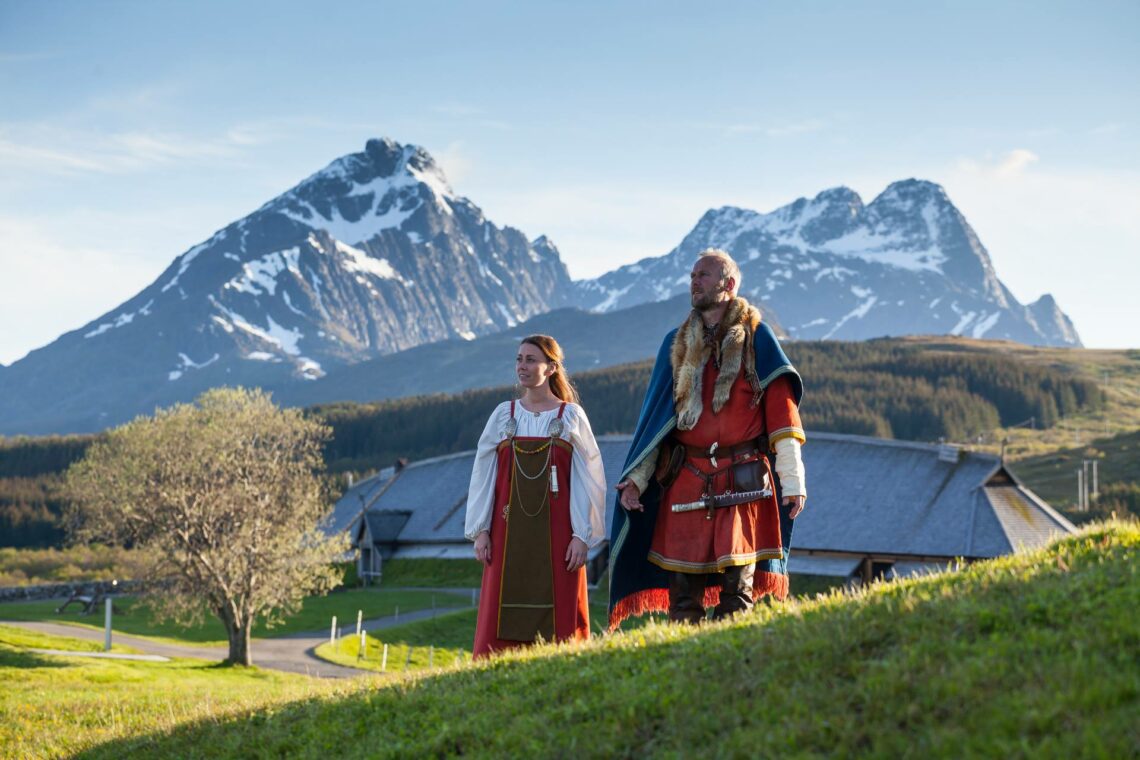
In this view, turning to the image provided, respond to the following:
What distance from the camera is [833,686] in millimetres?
6332

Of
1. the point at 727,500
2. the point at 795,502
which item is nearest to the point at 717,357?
the point at 727,500

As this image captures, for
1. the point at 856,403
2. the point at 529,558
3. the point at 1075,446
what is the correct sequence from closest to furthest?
the point at 529,558 < the point at 1075,446 < the point at 856,403

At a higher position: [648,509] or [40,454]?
[648,509]

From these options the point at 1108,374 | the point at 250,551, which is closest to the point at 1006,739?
the point at 250,551

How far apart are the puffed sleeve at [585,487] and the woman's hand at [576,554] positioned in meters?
0.05

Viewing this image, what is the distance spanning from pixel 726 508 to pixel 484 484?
8.25 ft

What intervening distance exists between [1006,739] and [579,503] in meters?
5.30

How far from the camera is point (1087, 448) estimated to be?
400 feet

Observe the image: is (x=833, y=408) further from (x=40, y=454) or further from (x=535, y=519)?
(x=535, y=519)

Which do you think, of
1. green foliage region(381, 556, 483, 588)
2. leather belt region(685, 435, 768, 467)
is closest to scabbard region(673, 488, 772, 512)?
leather belt region(685, 435, 768, 467)

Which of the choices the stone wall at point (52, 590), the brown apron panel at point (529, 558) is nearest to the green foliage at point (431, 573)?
the stone wall at point (52, 590)

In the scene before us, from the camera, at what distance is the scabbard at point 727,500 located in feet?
29.6

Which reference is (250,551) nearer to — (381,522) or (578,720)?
(578,720)

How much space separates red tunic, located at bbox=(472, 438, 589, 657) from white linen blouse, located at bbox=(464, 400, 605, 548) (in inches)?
3.3
